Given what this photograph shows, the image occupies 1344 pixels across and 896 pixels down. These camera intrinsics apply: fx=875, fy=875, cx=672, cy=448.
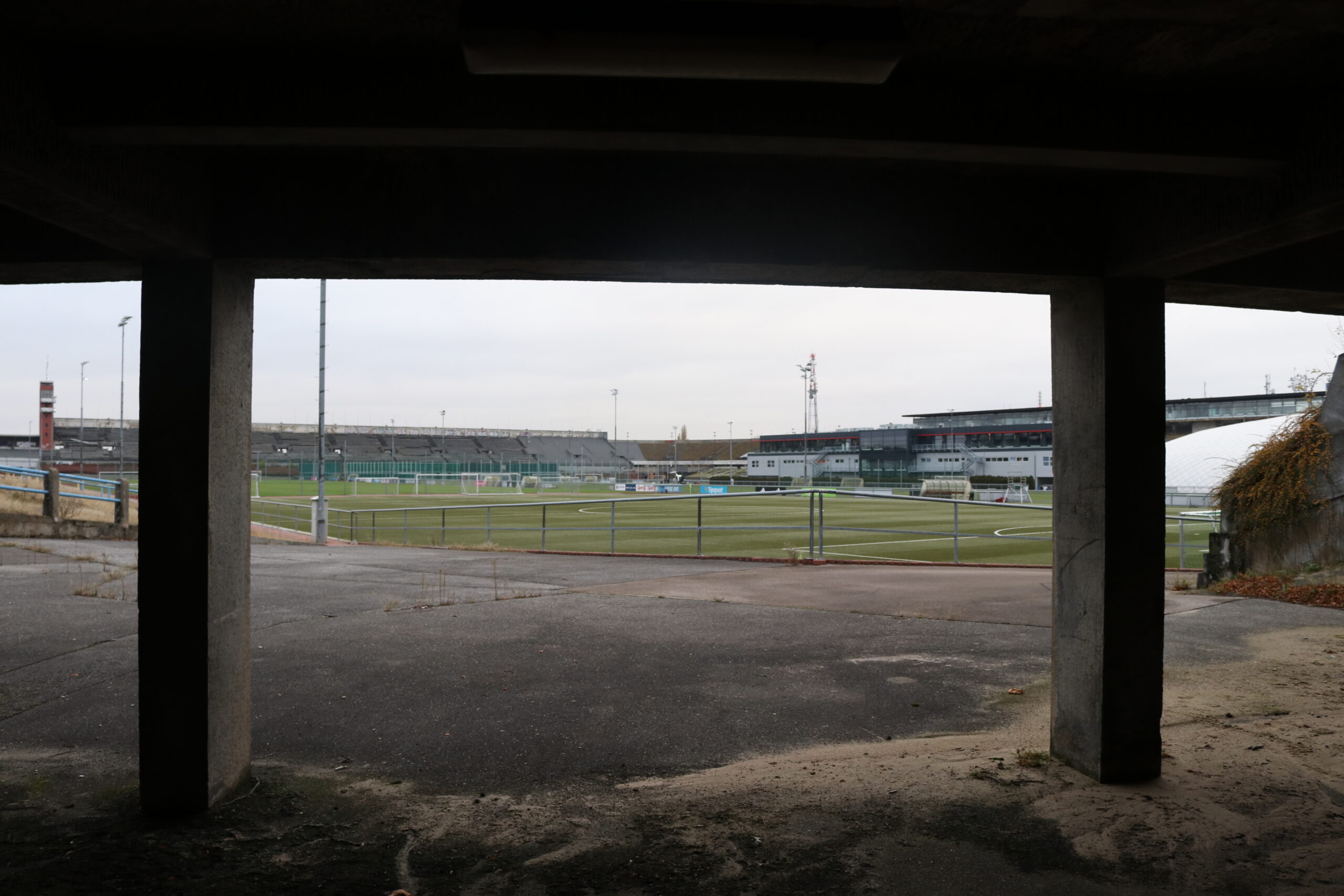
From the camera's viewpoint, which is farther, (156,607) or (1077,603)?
(1077,603)

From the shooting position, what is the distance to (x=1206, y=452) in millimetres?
54875

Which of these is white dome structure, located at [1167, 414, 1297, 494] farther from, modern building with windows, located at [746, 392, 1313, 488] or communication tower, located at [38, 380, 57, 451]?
communication tower, located at [38, 380, 57, 451]

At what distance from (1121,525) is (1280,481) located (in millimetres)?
8945

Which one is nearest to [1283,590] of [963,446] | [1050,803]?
[1050,803]

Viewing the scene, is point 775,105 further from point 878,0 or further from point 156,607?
point 156,607

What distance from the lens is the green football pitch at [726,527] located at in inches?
862

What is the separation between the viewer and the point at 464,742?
18.7ft

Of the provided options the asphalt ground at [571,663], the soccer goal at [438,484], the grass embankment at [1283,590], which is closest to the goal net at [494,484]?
the soccer goal at [438,484]

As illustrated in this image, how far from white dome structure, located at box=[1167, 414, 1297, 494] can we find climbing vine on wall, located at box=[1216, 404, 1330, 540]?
132 feet

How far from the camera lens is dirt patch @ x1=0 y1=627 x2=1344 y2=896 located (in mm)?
3756

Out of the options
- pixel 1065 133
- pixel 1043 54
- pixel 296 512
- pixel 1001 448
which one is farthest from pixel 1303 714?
pixel 1001 448

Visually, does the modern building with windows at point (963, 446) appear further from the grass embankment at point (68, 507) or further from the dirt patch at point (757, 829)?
the dirt patch at point (757, 829)

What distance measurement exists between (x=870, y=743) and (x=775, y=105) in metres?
4.04

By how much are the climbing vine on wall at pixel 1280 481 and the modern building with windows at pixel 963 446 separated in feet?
216
